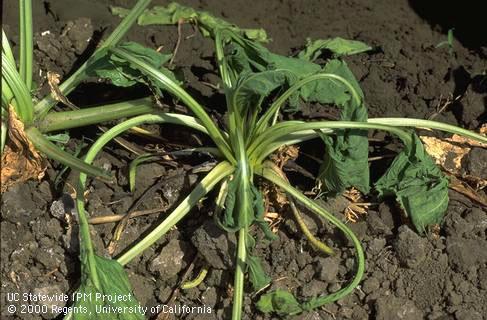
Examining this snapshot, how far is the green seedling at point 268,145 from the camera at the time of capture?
6.84 ft

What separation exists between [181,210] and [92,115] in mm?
457

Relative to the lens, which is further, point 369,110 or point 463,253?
point 369,110

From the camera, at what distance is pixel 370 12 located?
A: 120 inches

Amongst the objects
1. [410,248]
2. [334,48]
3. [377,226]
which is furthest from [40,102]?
[410,248]

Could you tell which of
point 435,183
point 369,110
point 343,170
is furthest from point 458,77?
point 343,170

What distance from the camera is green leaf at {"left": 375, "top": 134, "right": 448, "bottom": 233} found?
2168 millimetres

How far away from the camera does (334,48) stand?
2666mm

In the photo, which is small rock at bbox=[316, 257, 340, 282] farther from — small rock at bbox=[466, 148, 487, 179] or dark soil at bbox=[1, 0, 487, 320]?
small rock at bbox=[466, 148, 487, 179]

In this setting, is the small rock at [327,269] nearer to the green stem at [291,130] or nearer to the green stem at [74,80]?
the green stem at [291,130]

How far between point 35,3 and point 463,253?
6.11 ft

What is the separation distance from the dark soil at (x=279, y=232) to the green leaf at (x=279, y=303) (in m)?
0.06

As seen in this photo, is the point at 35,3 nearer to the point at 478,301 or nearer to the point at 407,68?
the point at 407,68

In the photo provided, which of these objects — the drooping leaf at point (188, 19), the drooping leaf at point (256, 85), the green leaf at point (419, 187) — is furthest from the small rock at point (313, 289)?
the drooping leaf at point (188, 19)

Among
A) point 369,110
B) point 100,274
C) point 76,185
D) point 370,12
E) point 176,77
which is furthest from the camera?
point 370,12
